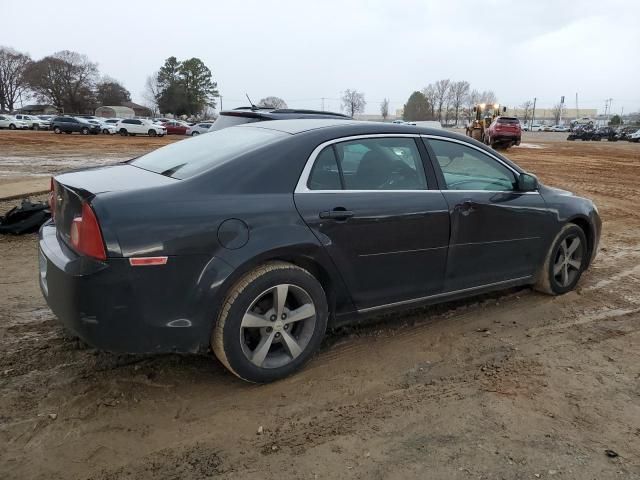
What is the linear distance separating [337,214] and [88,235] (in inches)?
56.1

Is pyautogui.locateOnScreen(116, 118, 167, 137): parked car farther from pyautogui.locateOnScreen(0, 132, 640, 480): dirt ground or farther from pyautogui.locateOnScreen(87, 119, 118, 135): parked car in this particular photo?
pyautogui.locateOnScreen(0, 132, 640, 480): dirt ground

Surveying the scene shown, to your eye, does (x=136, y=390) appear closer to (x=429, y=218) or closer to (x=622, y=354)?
(x=429, y=218)

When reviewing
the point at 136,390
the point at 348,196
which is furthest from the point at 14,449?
the point at 348,196

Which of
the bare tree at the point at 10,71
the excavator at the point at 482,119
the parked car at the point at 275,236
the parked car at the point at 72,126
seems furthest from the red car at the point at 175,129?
the bare tree at the point at 10,71

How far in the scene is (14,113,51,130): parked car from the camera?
2057 inches

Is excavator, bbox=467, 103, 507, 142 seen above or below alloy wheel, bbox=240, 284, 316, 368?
above

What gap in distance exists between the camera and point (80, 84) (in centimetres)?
9912

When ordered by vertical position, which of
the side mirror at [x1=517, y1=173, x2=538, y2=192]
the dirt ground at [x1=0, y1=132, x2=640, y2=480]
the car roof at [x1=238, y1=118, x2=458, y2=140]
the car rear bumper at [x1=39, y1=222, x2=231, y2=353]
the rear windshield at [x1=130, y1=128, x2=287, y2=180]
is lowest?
the dirt ground at [x1=0, y1=132, x2=640, y2=480]

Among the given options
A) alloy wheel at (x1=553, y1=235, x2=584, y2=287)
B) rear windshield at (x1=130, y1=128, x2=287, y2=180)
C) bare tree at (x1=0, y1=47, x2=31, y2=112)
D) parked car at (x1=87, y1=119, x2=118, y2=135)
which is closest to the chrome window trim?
rear windshield at (x1=130, y1=128, x2=287, y2=180)

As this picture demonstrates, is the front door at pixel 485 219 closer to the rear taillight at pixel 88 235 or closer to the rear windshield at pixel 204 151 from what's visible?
the rear windshield at pixel 204 151

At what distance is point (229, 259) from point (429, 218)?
1513mm

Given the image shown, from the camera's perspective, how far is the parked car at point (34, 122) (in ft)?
171

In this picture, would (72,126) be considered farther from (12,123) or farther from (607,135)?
(607,135)

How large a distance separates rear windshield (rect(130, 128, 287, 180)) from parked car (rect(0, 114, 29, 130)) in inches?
2234
